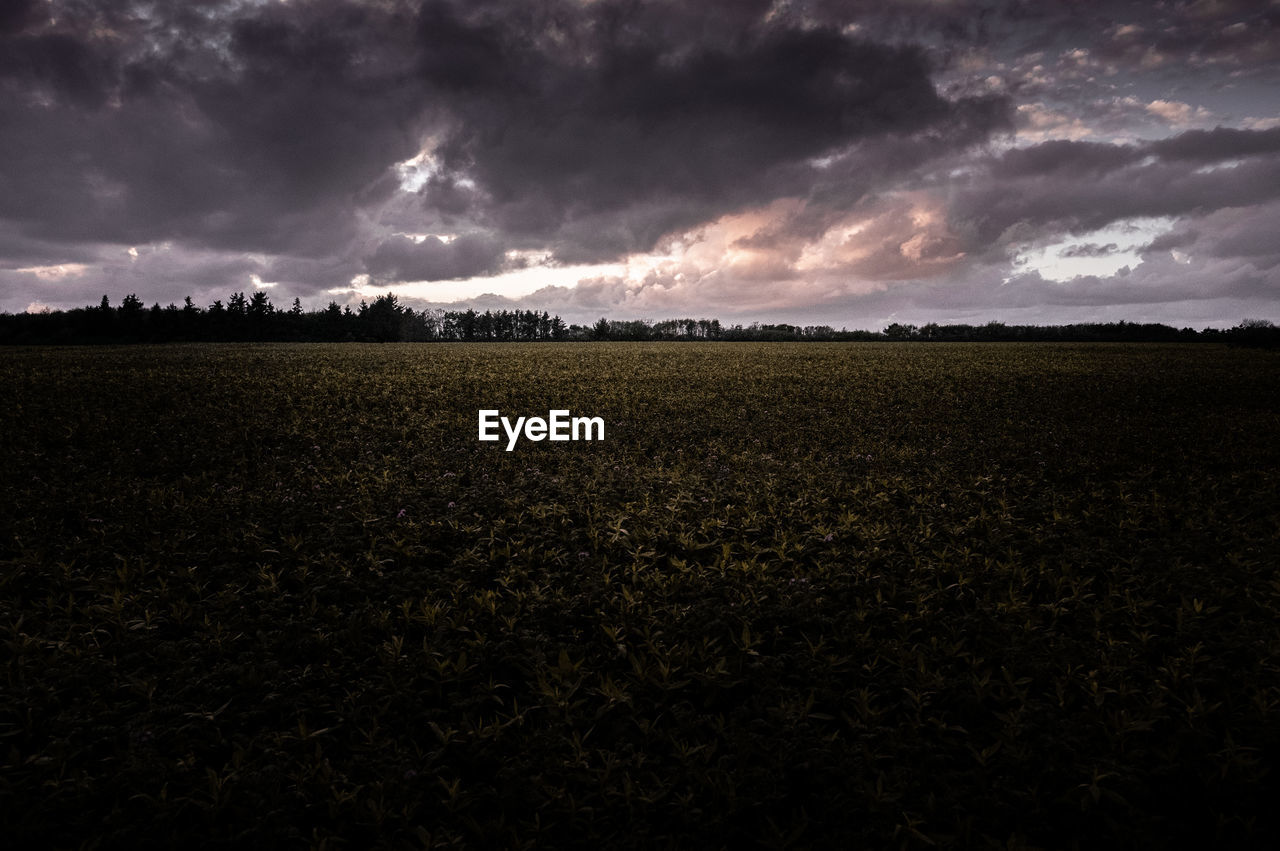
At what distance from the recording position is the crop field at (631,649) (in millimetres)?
4020

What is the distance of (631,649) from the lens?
5.84m

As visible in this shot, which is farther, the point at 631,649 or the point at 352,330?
the point at 352,330

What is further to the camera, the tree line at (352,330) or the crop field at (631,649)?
the tree line at (352,330)

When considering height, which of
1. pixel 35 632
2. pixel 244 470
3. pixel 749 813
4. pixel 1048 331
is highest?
pixel 1048 331

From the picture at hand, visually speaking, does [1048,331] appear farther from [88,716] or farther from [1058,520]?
[88,716]

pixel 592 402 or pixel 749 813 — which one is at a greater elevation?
pixel 592 402

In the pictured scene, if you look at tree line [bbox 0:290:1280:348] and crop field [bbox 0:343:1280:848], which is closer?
crop field [bbox 0:343:1280:848]

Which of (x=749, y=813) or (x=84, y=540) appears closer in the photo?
(x=749, y=813)

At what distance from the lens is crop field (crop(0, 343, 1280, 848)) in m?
4.02

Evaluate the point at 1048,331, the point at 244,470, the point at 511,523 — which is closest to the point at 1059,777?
the point at 511,523

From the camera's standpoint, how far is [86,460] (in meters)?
11.7

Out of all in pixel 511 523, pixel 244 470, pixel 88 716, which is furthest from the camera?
pixel 244 470

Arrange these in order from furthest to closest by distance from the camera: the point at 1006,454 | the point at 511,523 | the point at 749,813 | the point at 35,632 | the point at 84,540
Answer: the point at 1006,454 → the point at 511,523 → the point at 84,540 → the point at 35,632 → the point at 749,813

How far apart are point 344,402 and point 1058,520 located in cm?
1911
